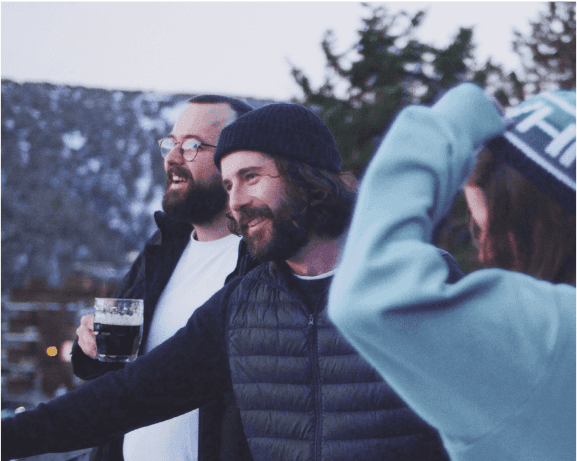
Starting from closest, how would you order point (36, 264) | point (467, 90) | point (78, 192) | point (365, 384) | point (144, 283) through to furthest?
point (467, 90), point (365, 384), point (144, 283), point (36, 264), point (78, 192)

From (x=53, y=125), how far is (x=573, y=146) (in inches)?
660

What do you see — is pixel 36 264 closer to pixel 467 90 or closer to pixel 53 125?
pixel 53 125

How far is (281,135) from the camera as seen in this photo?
2.01 m

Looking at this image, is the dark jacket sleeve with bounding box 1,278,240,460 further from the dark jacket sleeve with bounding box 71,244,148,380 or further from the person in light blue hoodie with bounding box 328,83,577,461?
the person in light blue hoodie with bounding box 328,83,577,461

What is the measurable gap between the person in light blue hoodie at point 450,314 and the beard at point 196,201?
2081 millimetres

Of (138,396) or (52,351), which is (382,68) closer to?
(52,351)

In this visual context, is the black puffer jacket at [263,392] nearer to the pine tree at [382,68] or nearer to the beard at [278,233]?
the beard at [278,233]

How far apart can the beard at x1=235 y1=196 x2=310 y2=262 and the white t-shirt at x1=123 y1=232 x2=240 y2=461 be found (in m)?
0.71

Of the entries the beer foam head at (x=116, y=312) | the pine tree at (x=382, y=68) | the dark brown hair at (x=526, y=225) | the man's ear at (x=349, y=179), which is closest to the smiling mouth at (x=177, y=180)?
the beer foam head at (x=116, y=312)

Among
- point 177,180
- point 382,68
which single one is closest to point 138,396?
point 177,180

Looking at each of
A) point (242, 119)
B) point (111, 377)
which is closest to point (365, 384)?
point (111, 377)

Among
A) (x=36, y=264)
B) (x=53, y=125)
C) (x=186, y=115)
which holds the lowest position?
(x=36, y=264)

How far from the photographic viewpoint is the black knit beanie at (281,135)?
6.47 feet

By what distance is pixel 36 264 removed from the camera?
14.6m
